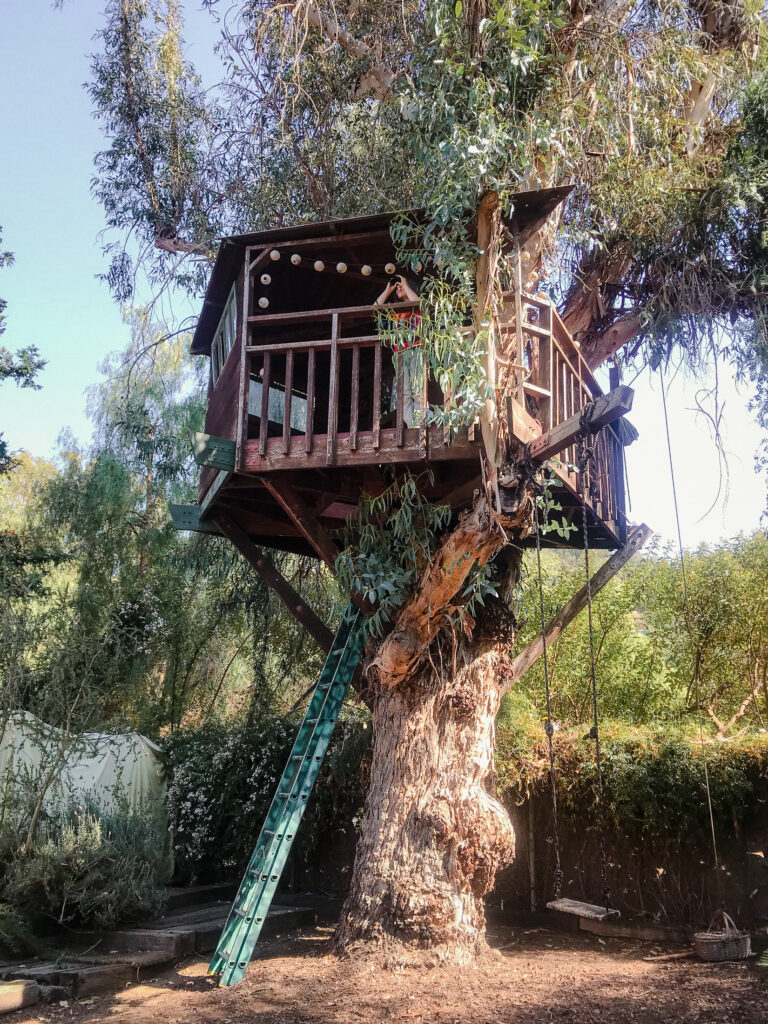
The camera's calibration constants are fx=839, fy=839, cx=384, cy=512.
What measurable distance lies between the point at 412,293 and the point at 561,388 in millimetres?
1549

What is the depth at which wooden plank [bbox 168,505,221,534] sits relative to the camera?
834 cm

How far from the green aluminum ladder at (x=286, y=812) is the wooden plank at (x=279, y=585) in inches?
19.9

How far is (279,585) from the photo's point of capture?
798 centimetres

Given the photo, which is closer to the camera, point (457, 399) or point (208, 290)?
point (457, 399)

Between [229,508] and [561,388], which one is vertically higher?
[561,388]

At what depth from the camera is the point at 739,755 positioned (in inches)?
289

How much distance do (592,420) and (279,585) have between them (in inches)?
149

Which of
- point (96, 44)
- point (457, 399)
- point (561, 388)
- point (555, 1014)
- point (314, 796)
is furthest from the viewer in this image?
point (96, 44)

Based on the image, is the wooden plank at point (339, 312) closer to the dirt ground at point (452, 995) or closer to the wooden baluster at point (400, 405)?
the wooden baluster at point (400, 405)

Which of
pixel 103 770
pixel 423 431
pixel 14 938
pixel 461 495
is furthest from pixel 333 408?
pixel 103 770

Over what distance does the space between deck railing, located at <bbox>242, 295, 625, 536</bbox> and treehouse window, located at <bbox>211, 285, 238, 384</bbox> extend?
336mm

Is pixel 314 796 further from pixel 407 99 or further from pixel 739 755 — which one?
pixel 407 99

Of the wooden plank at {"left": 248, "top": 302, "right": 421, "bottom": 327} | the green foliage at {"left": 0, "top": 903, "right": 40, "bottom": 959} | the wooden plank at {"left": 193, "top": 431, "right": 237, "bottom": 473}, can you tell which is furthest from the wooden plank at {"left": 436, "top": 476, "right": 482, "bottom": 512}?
the green foliage at {"left": 0, "top": 903, "right": 40, "bottom": 959}

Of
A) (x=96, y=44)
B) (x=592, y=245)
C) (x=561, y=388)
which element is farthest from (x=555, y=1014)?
(x=96, y=44)
